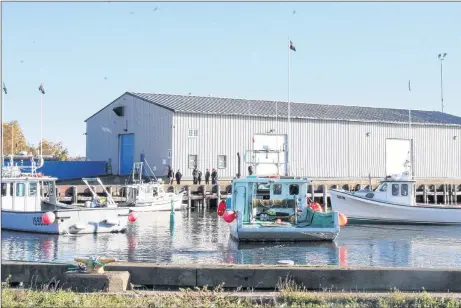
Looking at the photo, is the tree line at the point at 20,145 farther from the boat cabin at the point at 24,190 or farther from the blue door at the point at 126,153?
the boat cabin at the point at 24,190

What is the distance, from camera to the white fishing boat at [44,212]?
30344 mm

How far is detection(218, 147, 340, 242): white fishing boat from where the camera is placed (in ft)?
87.9

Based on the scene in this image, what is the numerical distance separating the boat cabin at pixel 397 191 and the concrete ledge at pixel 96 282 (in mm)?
28176

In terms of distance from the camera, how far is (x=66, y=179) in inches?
2351

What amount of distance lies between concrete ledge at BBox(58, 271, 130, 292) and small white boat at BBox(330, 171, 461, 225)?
1097 inches

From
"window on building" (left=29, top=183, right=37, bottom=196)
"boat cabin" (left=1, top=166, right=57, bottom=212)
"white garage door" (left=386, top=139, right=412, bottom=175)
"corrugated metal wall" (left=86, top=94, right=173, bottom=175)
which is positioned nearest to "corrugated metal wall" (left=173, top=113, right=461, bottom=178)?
"white garage door" (left=386, top=139, right=412, bottom=175)

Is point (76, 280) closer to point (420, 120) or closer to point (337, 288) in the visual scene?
point (337, 288)

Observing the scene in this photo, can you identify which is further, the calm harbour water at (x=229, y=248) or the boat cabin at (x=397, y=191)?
the boat cabin at (x=397, y=191)

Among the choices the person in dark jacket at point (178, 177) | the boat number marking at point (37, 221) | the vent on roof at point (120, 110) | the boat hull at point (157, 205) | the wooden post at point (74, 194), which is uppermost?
the vent on roof at point (120, 110)

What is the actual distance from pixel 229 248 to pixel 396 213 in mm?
14221

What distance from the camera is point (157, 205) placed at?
46062 mm

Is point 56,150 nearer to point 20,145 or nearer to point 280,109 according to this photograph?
point 20,145

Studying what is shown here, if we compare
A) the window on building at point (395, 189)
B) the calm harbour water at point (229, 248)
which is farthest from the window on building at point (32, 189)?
the window on building at point (395, 189)

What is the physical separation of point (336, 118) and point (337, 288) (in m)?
49.3
